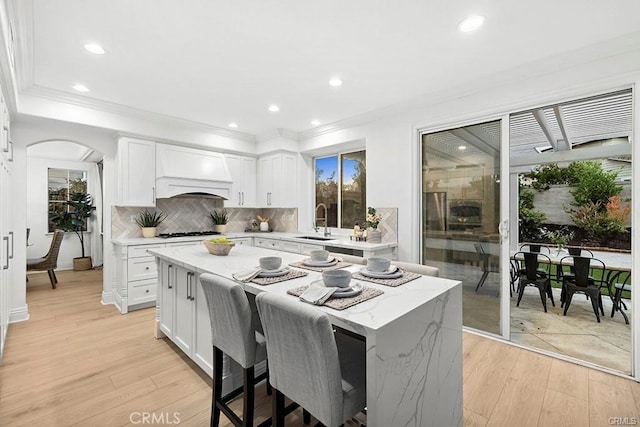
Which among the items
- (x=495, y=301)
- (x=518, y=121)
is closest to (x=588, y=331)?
(x=495, y=301)

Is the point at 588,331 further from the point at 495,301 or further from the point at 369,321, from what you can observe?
the point at 369,321

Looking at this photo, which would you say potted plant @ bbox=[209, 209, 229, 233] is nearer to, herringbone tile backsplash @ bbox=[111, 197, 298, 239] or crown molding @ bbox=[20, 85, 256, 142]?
herringbone tile backsplash @ bbox=[111, 197, 298, 239]

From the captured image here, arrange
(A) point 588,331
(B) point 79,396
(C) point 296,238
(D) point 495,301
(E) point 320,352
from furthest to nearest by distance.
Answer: (C) point 296,238
(A) point 588,331
(D) point 495,301
(B) point 79,396
(E) point 320,352

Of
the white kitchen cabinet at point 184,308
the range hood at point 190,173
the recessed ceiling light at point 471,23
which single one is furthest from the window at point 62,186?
the recessed ceiling light at point 471,23

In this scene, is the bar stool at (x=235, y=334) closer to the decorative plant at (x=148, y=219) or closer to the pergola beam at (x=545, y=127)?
the decorative plant at (x=148, y=219)

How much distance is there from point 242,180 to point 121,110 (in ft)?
6.51

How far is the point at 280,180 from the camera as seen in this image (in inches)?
198

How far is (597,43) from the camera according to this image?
228 centimetres

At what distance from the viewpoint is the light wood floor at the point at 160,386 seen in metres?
1.88

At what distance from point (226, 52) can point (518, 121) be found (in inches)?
148

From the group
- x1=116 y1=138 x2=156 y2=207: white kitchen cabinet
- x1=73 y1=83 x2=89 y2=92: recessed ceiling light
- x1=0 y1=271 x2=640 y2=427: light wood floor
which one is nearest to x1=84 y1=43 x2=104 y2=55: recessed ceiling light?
x1=73 y1=83 x2=89 y2=92: recessed ceiling light

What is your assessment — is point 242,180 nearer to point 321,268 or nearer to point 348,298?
point 321,268

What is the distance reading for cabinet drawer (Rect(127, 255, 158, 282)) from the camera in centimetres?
373

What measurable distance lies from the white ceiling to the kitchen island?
5.57 ft
